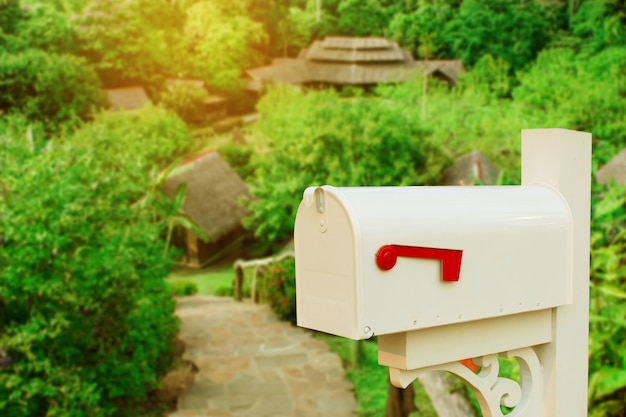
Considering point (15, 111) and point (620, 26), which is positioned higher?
point (620, 26)

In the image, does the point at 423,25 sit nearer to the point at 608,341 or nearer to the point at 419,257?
the point at 608,341

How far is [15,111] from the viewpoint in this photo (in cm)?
1100

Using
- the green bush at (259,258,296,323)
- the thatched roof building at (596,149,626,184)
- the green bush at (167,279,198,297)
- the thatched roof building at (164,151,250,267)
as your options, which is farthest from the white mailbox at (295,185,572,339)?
the thatched roof building at (164,151,250,267)

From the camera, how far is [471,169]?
11266 mm

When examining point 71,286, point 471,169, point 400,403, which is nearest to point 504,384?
point 400,403

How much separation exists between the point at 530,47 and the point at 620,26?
1.50 metres

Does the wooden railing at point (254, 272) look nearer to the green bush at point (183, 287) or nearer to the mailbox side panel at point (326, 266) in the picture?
the green bush at point (183, 287)

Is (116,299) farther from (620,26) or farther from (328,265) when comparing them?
(620,26)

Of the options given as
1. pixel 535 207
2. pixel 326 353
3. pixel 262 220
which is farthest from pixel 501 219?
pixel 262 220

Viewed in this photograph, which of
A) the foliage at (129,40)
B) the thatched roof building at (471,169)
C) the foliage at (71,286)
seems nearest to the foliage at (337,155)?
the thatched roof building at (471,169)

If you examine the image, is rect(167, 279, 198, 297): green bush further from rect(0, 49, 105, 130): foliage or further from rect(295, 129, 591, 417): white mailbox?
rect(295, 129, 591, 417): white mailbox

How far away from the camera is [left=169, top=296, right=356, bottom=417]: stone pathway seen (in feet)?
21.3

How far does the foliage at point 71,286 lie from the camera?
17.1 ft

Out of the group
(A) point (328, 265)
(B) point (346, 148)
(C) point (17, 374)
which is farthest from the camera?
(B) point (346, 148)
